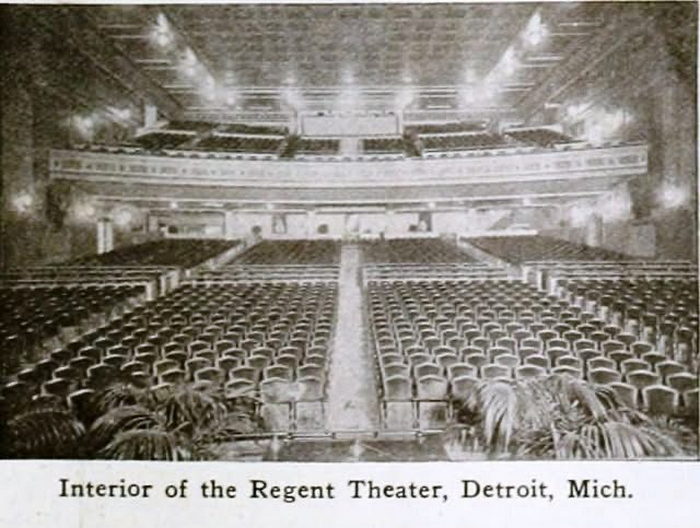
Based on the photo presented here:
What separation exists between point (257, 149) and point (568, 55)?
1.08 metres

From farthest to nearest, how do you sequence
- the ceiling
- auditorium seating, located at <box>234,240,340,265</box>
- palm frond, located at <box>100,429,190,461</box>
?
auditorium seating, located at <box>234,240,340,265</box> → the ceiling → palm frond, located at <box>100,429,190,461</box>

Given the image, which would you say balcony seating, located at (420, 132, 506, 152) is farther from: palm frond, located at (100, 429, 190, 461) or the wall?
palm frond, located at (100, 429, 190, 461)

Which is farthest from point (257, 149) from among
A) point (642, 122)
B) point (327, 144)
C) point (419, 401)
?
point (642, 122)

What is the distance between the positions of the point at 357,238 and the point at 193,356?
641mm

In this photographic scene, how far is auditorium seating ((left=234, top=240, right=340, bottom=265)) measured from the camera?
249cm

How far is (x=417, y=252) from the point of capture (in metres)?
2.42

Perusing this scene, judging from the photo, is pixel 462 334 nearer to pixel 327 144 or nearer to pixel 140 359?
pixel 327 144

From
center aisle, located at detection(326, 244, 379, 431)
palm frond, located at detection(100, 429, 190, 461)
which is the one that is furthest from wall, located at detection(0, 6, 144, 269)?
center aisle, located at detection(326, 244, 379, 431)

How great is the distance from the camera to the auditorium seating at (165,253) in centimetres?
246

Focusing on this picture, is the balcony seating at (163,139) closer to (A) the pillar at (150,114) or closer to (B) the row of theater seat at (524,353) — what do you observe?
(A) the pillar at (150,114)

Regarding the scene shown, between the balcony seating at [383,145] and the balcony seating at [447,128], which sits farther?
the balcony seating at [447,128]

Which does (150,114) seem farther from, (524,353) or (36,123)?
(524,353)

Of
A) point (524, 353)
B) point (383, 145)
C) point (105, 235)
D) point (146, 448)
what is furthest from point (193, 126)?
point (524, 353)

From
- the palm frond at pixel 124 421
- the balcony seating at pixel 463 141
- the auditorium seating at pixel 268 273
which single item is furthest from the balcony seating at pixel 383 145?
the palm frond at pixel 124 421
